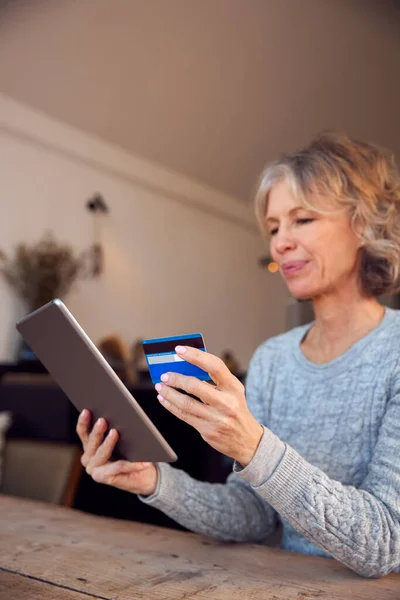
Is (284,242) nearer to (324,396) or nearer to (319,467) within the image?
(324,396)

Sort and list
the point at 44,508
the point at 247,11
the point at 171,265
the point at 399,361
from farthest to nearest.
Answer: the point at 171,265 < the point at 247,11 < the point at 44,508 < the point at 399,361

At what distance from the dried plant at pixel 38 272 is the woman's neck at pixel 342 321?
275 cm

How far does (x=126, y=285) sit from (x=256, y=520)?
12.3 feet

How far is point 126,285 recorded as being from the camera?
15.7ft

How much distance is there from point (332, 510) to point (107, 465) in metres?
0.41

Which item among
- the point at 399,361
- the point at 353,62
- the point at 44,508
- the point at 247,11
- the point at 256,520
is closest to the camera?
the point at 399,361

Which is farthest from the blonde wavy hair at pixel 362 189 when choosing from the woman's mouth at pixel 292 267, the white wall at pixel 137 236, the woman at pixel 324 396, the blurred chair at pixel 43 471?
the white wall at pixel 137 236

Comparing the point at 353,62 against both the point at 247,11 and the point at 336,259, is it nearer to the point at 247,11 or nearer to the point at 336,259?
the point at 247,11

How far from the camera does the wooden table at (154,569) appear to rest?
30.4 inches

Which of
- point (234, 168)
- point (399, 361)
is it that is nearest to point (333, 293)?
point (399, 361)

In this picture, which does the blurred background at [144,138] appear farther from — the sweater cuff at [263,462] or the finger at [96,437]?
the sweater cuff at [263,462]

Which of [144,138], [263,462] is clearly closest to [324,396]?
[263,462]

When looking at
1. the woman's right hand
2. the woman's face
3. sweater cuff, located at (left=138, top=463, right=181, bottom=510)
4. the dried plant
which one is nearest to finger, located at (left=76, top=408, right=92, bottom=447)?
the woman's right hand

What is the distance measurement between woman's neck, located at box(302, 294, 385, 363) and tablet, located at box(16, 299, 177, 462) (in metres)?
0.43
